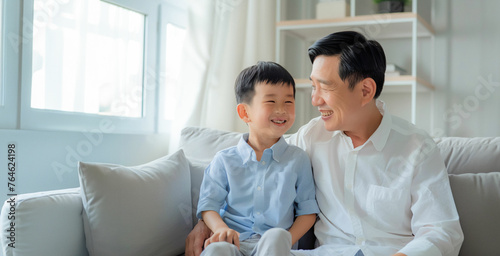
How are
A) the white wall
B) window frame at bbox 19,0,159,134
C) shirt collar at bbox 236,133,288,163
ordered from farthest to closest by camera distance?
1. the white wall
2. window frame at bbox 19,0,159,134
3. shirt collar at bbox 236,133,288,163

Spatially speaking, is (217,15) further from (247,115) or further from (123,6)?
(247,115)

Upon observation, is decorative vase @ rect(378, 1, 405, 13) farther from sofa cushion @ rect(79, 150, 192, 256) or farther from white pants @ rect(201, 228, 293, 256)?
white pants @ rect(201, 228, 293, 256)

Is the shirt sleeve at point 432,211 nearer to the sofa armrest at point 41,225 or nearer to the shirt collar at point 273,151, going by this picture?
the shirt collar at point 273,151

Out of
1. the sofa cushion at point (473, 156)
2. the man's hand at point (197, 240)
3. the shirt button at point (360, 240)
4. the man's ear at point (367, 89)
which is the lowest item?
the man's hand at point (197, 240)

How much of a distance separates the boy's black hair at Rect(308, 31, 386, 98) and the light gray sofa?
1.37 feet

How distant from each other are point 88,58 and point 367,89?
1236 mm

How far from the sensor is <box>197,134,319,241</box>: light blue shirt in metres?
1.44

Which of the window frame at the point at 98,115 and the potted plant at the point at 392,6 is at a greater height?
the potted plant at the point at 392,6

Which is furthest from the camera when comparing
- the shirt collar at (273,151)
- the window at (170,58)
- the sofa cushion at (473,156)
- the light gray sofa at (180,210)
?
the window at (170,58)

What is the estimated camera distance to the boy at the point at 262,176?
1.44m

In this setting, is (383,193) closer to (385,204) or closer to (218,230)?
(385,204)

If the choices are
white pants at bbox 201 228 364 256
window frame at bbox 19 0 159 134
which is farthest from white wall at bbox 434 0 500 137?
white pants at bbox 201 228 364 256

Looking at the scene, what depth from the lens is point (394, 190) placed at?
4.42ft

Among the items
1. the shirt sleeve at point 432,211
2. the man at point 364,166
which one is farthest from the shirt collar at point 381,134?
the shirt sleeve at point 432,211
